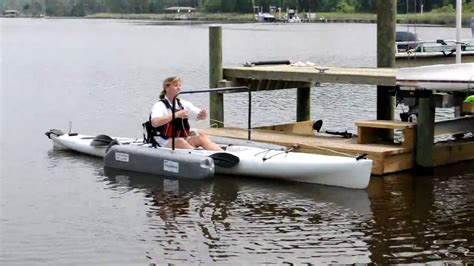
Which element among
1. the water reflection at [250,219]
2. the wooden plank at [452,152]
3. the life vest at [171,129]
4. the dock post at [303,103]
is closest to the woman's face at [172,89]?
the life vest at [171,129]

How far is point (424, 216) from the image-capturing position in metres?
12.2

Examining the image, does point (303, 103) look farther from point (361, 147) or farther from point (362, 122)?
point (361, 147)

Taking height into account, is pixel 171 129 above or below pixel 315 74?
below

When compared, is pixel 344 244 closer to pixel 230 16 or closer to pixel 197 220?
pixel 197 220

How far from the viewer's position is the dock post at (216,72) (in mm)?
17344

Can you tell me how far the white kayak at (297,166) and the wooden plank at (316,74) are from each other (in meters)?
1.78

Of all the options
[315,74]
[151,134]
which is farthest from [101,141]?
[315,74]

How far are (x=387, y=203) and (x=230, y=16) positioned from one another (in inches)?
6111

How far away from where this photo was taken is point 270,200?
13164 mm

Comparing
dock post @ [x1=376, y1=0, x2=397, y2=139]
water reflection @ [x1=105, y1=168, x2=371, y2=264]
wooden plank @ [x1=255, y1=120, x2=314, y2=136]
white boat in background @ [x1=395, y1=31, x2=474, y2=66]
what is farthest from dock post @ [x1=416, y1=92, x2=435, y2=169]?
white boat in background @ [x1=395, y1=31, x2=474, y2=66]

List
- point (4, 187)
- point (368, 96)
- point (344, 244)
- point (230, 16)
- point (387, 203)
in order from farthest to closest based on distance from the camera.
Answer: point (230, 16), point (368, 96), point (4, 187), point (387, 203), point (344, 244)

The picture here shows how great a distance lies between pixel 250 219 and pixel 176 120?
114 inches

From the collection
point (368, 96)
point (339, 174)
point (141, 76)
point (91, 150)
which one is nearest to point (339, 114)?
point (368, 96)

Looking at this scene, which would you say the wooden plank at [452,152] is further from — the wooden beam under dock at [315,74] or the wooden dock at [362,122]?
the wooden beam under dock at [315,74]
